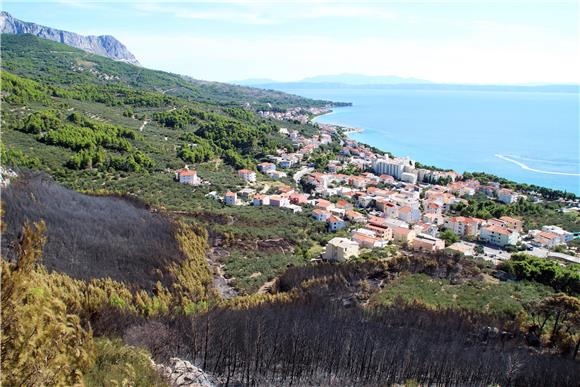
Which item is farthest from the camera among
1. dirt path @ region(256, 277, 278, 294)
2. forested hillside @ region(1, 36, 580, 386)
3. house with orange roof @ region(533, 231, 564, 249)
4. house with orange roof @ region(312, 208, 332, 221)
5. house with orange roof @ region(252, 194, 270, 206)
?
house with orange roof @ region(252, 194, 270, 206)

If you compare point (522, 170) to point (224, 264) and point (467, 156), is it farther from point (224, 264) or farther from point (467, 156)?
point (224, 264)

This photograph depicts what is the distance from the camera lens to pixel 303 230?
3322 cm

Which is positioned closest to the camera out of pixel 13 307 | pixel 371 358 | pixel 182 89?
pixel 13 307

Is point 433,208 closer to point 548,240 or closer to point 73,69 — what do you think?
point 548,240

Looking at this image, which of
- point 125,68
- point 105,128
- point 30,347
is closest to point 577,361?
point 30,347

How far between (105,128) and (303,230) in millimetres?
24887

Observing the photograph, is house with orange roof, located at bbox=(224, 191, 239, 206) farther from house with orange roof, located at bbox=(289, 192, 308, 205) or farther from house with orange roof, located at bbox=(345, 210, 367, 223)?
house with orange roof, located at bbox=(345, 210, 367, 223)

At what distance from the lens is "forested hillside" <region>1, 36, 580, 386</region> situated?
24.7 ft

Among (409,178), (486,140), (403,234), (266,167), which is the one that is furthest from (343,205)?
(486,140)

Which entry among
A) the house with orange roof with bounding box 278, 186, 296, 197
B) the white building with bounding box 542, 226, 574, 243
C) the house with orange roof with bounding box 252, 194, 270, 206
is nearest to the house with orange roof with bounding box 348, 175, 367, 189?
the house with orange roof with bounding box 278, 186, 296, 197

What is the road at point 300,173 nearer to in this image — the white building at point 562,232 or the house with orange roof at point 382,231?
the house with orange roof at point 382,231

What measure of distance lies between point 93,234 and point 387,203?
28.1m

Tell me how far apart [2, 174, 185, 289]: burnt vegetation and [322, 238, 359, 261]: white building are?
31.2 feet

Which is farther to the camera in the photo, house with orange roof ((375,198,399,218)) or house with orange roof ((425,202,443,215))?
house with orange roof ((425,202,443,215))
